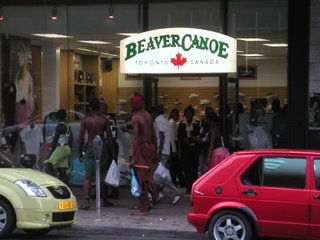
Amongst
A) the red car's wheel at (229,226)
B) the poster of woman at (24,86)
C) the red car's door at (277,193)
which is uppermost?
the poster of woman at (24,86)

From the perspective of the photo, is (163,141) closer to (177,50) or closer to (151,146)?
(151,146)

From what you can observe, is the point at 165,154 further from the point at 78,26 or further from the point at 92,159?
the point at 78,26

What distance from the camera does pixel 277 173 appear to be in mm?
8438

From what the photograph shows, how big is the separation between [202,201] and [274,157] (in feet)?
3.66

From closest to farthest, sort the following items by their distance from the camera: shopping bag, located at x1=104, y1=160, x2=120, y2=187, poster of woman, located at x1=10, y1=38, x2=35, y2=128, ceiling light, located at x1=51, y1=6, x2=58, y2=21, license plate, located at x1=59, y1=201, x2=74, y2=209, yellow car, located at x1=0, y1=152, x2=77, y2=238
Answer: yellow car, located at x1=0, y1=152, x2=77, y2=238
license plate, located at x1=59, y1=201, x2=74, y2=209
shopping bag, located at x1=104, y1=160, x2=120, y2=187
ceiling light, located at x1=51, y1=6, x2=58, y2=21
poster of woman, located at x1=10, y1=38, x2=35, y2=128

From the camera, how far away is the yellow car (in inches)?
348

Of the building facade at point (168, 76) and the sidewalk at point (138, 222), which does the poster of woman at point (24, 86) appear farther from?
Result: the sidewalk at point (138, 222)

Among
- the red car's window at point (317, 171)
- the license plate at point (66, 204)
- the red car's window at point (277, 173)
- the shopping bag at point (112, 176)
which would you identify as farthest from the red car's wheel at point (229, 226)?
the shopping bag at point (112, 176)

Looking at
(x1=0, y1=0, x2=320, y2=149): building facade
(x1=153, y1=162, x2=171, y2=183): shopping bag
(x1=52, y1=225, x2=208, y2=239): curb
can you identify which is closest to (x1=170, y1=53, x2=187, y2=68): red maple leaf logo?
(x1=0, y1=0, x2=320, y2=149): building facade

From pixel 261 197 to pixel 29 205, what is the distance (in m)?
3.15

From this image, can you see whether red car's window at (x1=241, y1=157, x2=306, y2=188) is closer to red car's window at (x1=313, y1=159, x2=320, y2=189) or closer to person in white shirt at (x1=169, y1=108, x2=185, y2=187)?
red car's window at (x1=313, y1=159, x2=320, y2=189)

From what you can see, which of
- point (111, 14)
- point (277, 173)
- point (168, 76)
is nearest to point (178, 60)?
point (168, 76)

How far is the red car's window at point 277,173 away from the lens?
27.4ft

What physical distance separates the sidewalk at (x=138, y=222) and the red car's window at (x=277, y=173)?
1.74m
